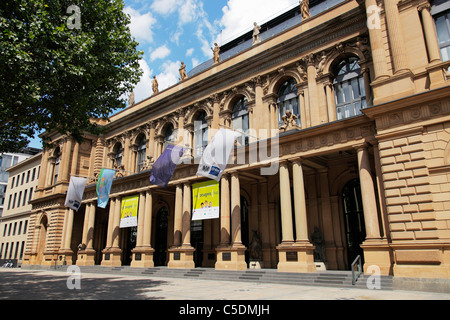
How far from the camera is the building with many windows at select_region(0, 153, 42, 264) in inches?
1883

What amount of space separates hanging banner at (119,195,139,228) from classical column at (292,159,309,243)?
14.9 m

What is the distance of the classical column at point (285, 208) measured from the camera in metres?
19.5

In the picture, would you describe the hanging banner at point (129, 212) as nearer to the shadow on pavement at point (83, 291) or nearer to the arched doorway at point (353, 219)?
the shadow on pavement at point (83, 291)

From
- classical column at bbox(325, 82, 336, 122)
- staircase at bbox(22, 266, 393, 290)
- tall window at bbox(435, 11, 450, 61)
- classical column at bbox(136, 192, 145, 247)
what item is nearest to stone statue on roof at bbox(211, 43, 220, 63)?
classical column at bbox(325, 82, 336, 122)

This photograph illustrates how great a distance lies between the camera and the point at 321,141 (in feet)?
63.1

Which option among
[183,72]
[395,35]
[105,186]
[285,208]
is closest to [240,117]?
[285,208]

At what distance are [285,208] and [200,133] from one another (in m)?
11.9

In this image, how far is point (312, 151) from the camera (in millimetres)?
19406

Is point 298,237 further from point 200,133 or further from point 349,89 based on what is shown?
point 200,133

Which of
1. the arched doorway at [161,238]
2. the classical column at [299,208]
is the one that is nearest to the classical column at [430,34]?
the classical column at [299,208]

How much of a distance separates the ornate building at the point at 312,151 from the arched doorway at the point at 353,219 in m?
0.06

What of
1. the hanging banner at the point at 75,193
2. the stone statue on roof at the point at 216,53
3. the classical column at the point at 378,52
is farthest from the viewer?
the hanging banner at the point at 75,193

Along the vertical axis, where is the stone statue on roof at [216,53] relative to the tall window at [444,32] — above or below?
above
